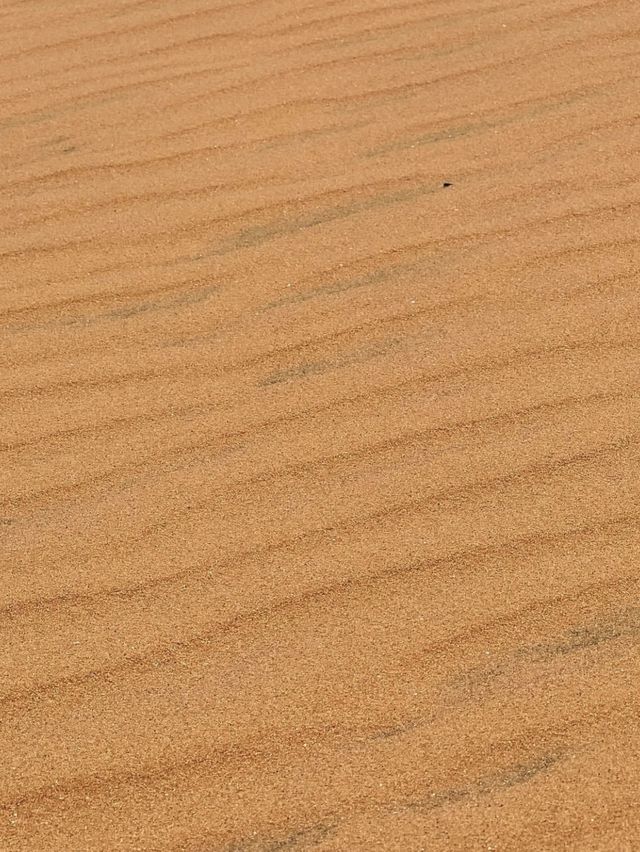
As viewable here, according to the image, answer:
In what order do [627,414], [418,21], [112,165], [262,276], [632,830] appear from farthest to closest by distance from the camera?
1. [418,21]
2. [112,165]
3. [262,276]
4. [627,414]
5. [632,830]

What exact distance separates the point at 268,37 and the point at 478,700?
8.30 ft

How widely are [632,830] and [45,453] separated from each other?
1335mm

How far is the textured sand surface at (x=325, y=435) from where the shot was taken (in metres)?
2.03

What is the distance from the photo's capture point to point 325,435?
262 cm

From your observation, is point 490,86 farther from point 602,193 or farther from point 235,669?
point 235,669

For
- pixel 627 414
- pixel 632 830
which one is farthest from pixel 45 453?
pixel 632 830

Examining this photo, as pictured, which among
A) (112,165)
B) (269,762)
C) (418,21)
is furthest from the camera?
(418,21)

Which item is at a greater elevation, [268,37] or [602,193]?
[268,37]

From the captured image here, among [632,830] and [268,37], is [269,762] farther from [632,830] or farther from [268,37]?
[268,37]

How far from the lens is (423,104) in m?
3.62

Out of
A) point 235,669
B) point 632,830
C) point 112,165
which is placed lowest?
point 632,830

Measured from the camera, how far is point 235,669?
7.15 ft

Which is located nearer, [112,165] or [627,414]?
[627,414]

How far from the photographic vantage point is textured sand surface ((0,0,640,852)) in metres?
2.03
